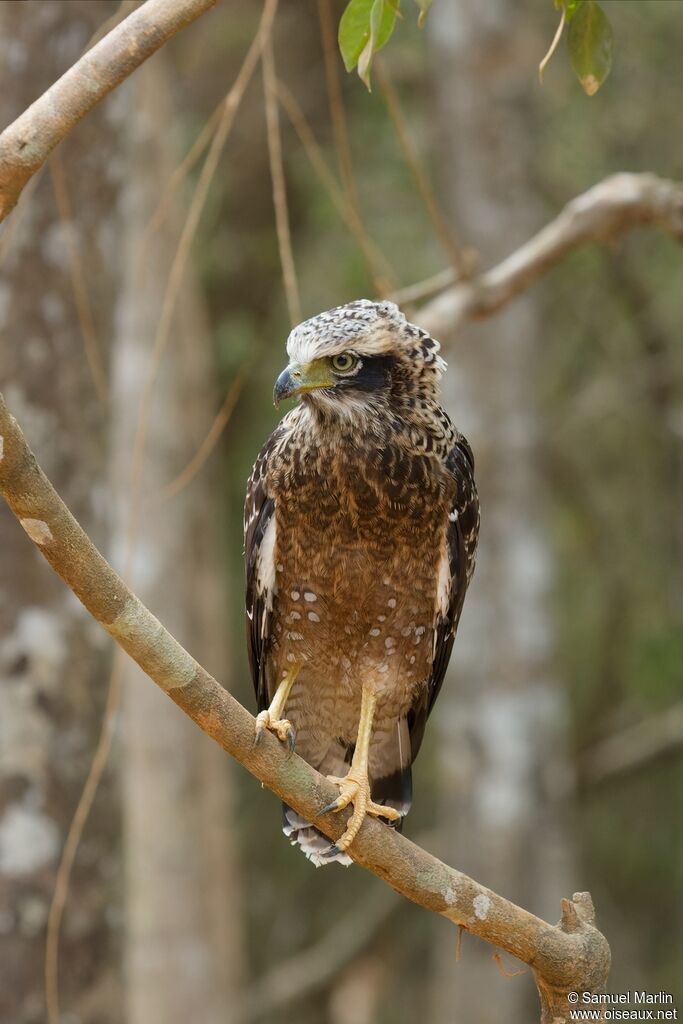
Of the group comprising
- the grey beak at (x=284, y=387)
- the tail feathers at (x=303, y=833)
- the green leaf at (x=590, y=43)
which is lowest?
the tail feathers at (x=303, y=833)

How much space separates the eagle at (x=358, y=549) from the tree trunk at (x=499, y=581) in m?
4.15

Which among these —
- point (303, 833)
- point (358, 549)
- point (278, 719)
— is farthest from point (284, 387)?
point (303, 833)

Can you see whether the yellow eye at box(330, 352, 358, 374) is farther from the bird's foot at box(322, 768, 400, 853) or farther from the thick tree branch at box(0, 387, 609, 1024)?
the bird's foot at box(322, 768, 400, 853)

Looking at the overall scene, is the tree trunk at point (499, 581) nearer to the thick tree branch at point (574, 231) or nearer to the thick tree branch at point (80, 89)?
the thick tree branch at point (574, 231)

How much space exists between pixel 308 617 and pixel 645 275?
668 cm

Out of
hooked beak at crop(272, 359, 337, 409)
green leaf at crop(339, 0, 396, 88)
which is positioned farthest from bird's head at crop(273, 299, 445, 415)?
green leaf at crop(339, 0, 396, 88)

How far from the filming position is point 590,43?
2592mm

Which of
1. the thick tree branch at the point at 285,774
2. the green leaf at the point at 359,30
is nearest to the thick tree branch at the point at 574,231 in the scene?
the green leaf at the point at 359,30

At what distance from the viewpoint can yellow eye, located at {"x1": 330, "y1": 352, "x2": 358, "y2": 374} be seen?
283 centimetres

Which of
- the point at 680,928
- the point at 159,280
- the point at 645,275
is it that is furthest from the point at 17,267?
the point at 680,928

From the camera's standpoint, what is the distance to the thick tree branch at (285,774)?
2.12 metres

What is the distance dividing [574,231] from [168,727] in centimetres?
457

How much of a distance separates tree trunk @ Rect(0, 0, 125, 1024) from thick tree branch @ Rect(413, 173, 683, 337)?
1162 mm

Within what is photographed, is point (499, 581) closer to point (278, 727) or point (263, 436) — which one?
point (263, 436)
